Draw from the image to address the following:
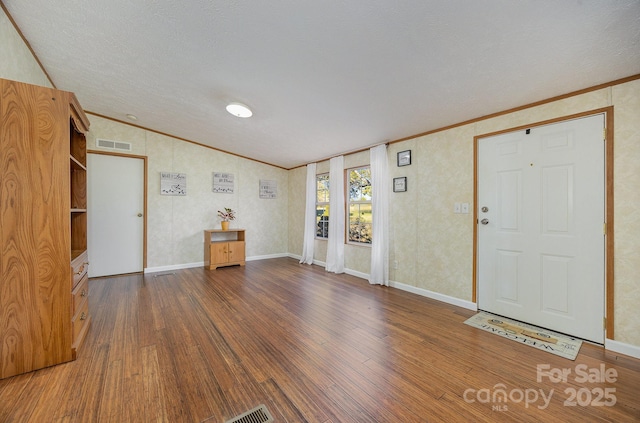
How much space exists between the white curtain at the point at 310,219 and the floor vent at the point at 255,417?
12.9ft

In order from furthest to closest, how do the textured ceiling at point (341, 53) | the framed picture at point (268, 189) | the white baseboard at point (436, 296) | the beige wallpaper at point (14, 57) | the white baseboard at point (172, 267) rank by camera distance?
the framed picture at point (268, 189), the white baseboard at point (172, 267), the white baseboard at point (436, 296), the beige wallpaper at point (14, 57), the textured ceiling at point (341, 53)

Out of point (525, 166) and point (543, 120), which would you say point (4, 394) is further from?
point (543, 120)

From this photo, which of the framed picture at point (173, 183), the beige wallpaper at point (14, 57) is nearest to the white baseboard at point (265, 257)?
the framed picture at point (173, 183)

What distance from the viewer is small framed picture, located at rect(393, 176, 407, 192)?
351 centimetres

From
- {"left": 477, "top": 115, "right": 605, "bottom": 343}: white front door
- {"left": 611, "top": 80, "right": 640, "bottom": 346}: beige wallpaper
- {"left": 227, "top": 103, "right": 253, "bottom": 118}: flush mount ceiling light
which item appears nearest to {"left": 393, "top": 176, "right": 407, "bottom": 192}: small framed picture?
{"left": 477, "top": 115, "right": 605, "bottom": 343}: white front door

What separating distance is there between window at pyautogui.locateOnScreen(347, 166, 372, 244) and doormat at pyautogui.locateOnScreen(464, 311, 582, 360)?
200 cm

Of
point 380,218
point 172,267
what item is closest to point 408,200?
point 380,218

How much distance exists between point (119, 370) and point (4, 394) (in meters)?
0.56

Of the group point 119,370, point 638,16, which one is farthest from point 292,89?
point 119,370

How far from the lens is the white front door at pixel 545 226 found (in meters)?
2.09

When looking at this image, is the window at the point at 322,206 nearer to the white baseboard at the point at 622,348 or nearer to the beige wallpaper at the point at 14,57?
the white baseboard at the point at 622,348

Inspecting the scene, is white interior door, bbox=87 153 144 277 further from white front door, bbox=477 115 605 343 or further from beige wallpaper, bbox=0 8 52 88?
white front door, bbox=477 115 605 343

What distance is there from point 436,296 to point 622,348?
1.51 m

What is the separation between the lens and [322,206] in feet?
17.2
